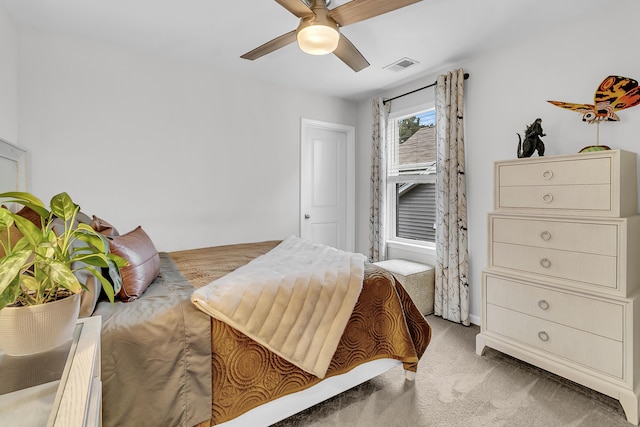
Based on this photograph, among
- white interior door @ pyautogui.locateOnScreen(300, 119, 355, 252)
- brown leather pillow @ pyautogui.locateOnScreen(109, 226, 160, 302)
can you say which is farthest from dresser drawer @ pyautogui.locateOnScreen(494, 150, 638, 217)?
brown leather pillow @ pyautogui.locateOnScreen(109, 226, 160, 302)

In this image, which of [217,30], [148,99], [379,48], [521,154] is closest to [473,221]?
[521,154]

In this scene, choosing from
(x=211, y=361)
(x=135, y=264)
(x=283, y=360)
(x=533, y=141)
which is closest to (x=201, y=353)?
(x=211, y=361)

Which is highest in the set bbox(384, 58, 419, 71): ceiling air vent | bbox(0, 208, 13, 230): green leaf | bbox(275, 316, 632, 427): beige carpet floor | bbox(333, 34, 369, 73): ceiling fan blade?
bbox(384, 58, 419, 71): ceiling air vent

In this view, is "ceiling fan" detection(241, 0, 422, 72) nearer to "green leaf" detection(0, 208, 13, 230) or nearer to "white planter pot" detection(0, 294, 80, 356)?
"green leaf" detection(0, 208, 13, 230)

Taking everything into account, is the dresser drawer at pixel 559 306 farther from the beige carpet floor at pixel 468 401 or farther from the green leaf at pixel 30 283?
the green leaf at pixel 30 283

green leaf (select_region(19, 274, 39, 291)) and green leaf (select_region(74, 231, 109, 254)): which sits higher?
green leaf (select_region(74, 231, 109, 254))

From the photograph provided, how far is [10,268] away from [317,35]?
1636mm

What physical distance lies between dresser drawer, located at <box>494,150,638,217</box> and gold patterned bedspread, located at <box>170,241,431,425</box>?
112 cm

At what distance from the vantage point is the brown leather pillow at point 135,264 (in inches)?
57.7

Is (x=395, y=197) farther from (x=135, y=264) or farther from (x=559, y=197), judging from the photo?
(x=135, y=264)

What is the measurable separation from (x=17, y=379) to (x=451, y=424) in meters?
1.86

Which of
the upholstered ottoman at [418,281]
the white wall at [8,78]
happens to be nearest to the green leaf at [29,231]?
the white wall at [8,78]

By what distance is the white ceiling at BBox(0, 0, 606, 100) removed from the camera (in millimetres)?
2080

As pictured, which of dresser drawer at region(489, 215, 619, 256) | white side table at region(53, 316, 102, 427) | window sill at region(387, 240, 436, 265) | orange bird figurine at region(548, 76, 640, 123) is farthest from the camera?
window sill at region(387, 240, 436, 265)
